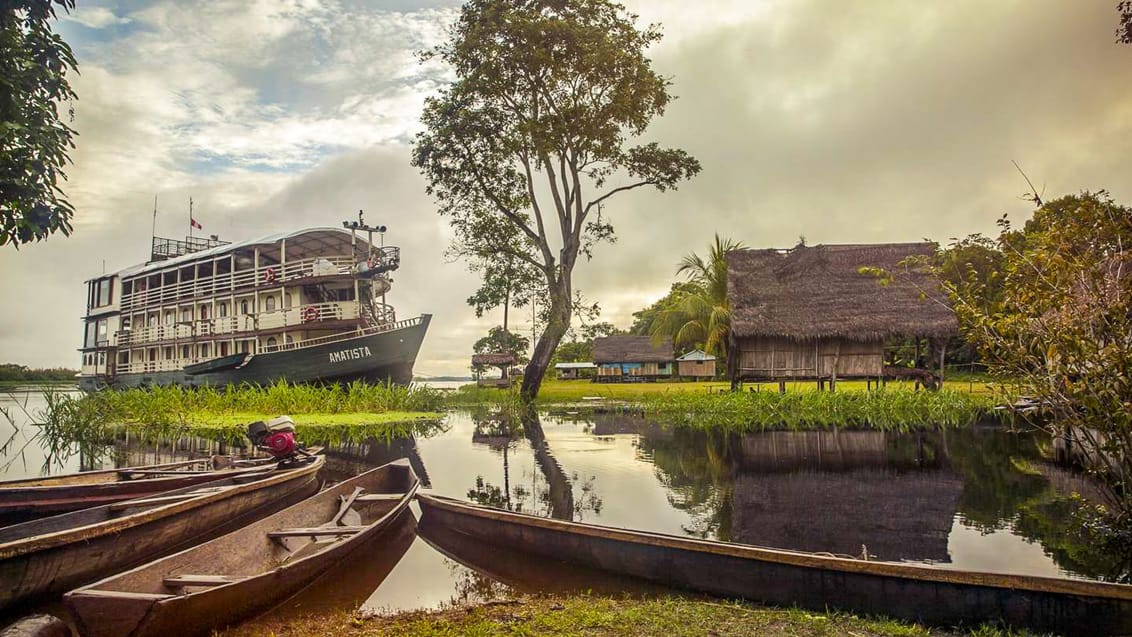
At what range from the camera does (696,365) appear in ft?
143

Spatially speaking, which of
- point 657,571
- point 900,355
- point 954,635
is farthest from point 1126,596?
point 900,355

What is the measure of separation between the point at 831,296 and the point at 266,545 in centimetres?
1907

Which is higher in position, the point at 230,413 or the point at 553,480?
the point at 230,413

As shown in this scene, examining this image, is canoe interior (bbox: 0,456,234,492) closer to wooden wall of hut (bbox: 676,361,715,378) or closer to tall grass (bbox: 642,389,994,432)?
tall grass (bbox: 642,389,994,432)

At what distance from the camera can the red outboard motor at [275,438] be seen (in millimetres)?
8766

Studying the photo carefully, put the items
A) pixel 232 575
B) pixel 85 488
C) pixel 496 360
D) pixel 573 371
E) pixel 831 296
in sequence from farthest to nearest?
pixel 573 371
pixel 496 360
pixel 831 296
pixel 85 488
pixel 232 575

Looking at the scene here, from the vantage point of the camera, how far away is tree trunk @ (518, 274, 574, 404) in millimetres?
22188

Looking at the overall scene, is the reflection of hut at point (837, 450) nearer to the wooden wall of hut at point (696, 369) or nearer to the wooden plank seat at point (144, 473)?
the wooden plank seat at point (144, 473)

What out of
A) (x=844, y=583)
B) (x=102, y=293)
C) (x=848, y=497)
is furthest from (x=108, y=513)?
(x=102, y=293)

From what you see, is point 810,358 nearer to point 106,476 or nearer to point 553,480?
point 553,480

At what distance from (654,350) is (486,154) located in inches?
976

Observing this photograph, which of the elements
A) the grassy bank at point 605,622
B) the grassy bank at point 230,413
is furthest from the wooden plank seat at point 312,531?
the grassy bank at point 230,413

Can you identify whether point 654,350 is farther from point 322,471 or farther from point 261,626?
point 261,626

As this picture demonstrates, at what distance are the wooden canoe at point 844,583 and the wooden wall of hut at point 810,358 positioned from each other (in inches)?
650
